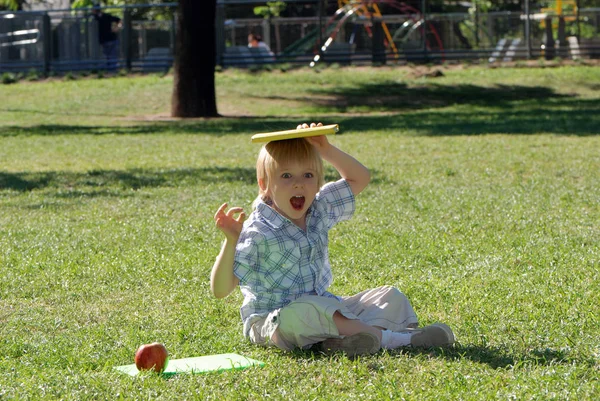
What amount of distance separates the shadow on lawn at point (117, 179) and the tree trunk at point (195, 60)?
8.29m

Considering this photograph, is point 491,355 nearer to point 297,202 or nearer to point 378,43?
point 297,202

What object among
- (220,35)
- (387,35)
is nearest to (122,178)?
(220,35)

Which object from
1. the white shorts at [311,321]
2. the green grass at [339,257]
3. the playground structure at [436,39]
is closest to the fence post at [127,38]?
the playground structure at [436,39]

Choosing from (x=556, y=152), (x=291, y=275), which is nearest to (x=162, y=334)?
(x=291, y=275)

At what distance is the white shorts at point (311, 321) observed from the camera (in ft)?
14.5

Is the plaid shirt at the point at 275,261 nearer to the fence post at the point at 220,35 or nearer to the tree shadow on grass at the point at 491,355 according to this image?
the tree shadow on grass at the point at 491,355

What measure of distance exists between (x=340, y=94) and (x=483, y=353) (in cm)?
1972

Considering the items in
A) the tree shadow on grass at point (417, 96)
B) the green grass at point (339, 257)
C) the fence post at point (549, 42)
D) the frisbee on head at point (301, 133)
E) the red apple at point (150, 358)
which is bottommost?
the green grass at point (339, 257)

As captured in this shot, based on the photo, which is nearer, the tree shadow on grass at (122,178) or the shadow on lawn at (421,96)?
the tree shadow on grass at (122,178)

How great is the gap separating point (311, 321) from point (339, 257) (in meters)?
2.45

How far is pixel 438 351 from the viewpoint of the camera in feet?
14.4

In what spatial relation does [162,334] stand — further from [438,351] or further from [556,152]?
[556,152]

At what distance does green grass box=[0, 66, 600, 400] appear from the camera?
160 inches

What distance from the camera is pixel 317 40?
2889 cm
